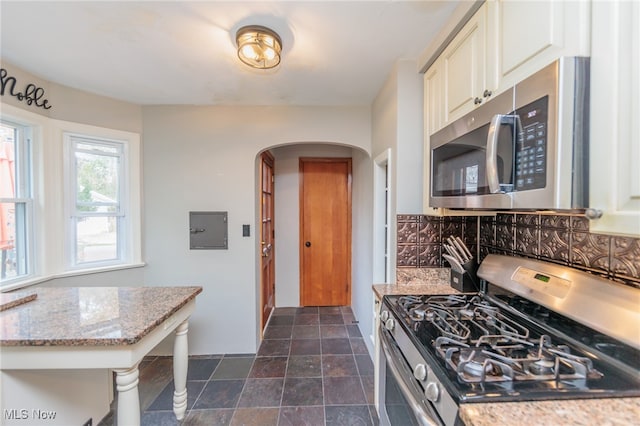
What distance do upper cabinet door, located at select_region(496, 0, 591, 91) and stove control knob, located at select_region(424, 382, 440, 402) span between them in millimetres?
1051

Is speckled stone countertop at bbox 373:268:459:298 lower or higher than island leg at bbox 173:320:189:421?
higher

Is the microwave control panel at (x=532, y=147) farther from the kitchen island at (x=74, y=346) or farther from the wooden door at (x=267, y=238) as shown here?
the wooden door at (x=267, y=238)

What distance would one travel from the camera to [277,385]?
2.17 m

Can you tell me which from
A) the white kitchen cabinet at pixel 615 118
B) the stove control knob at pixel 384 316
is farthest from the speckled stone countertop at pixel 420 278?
the white kitchen cabinet at pixel 615 118

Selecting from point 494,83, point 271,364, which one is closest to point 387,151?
point 494,83

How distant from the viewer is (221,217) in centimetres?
261

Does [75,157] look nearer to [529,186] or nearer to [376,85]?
[376,85]

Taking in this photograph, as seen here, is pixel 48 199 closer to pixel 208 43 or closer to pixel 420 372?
pixel 208 43

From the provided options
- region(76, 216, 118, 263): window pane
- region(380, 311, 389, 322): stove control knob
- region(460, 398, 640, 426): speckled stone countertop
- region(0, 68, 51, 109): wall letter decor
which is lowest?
region(380, 311, 389, 322): stove control knob

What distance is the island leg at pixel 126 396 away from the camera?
4.14 feet

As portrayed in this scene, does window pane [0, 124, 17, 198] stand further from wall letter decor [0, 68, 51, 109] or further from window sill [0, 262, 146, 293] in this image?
window sill [0, 262, 146, 293]

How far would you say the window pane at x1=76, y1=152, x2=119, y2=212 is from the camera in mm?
2379

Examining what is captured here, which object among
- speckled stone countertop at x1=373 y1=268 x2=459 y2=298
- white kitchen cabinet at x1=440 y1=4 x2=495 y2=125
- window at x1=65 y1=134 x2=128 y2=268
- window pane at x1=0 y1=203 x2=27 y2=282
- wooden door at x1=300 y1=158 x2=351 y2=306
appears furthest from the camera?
wooden door at x1=300 y1=158 x2=351 y2=306

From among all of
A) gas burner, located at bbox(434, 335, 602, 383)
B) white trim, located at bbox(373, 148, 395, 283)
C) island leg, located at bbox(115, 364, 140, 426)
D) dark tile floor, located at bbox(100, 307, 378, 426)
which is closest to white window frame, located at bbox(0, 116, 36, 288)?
dark tile floor, located at bbox(100, 307, 378, 426)
